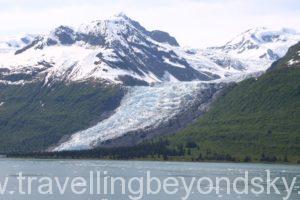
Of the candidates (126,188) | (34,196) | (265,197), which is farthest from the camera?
(126,188)

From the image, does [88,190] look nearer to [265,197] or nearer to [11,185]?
[11,185]

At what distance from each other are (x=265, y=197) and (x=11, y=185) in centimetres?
6318

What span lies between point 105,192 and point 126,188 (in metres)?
12.1

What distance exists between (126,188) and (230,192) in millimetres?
24896

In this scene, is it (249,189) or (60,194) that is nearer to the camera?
(60,194)

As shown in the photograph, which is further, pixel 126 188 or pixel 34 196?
pixel 126 188

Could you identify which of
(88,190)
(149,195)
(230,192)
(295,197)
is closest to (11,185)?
(88,190)

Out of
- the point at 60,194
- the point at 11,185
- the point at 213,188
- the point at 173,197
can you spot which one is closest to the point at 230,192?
the point at 213,188

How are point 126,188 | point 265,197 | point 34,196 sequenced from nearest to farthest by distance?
point 34,196
point 265,197
point 126,188

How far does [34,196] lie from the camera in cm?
16762

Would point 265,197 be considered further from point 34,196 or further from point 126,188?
point 34,196

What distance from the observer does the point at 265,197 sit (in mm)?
178750

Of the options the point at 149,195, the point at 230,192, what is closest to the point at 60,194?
the point at 149,195

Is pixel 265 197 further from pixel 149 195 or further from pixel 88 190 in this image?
pixel 88 190
